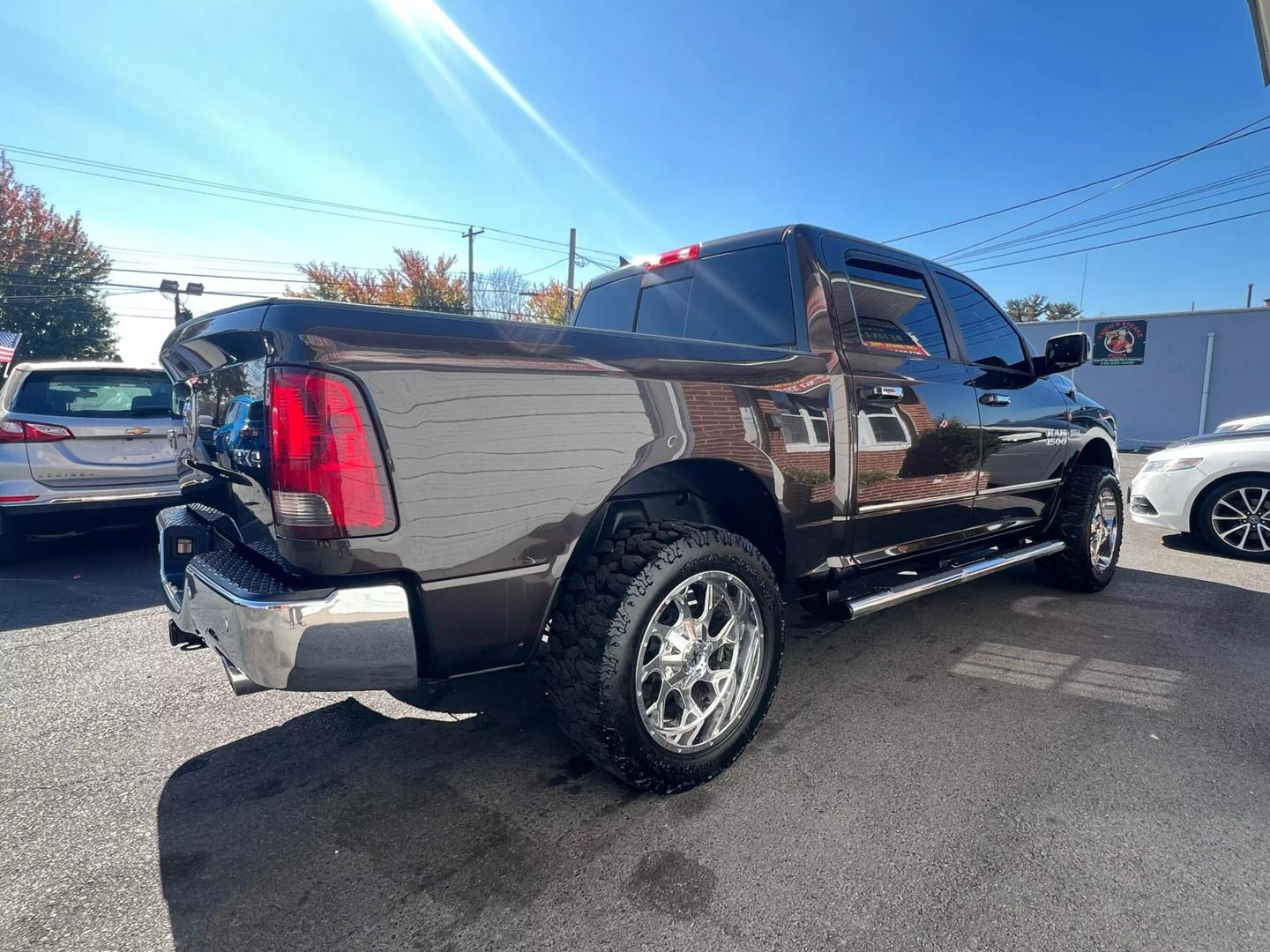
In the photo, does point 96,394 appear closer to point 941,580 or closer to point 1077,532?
point 941,580

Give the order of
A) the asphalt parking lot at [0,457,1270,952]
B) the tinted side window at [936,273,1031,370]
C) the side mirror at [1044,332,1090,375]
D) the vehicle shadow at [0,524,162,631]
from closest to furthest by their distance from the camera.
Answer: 1. the asphalt parking lot at [0,457,1270,952]
2. the tinted side window at [936,273,1031,370]
3. the side mirror at [1044,332,1090,375]
4. the vehicle shadow at [0,524,162,631]

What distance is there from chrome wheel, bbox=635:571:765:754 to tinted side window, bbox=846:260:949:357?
1.37m

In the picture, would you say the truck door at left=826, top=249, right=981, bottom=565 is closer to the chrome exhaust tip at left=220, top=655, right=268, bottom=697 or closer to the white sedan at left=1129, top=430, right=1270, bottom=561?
the chrome exhaust tip at left=220, top=655, right=268, bottom=697

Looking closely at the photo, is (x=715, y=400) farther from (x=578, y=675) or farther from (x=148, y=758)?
(x=148, y=758)

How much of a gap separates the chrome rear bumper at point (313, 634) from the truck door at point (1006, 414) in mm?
3154

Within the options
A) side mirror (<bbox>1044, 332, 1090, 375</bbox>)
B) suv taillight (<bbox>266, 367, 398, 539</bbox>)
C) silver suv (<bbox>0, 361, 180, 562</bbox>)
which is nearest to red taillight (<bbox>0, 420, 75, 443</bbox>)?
silver suv (<bbox>0, 361, 180, 562</bbox>)

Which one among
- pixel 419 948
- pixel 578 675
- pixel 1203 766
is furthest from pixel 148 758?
pixel 1203 766

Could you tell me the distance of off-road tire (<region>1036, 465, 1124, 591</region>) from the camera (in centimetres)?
445

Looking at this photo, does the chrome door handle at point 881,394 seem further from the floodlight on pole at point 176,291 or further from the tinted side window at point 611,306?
the floodlight on pole at point 176,291

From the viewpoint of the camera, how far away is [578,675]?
2014mm

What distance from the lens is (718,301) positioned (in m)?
3.08

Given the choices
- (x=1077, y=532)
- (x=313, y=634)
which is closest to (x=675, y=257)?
(x=313, y=634)

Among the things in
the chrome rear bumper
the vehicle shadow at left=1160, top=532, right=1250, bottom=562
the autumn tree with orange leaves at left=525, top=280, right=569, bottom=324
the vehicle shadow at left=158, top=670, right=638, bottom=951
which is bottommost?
the vehicle shadow at left=158, top=670, right=638, bottom=951

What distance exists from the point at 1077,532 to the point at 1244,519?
2.89m
